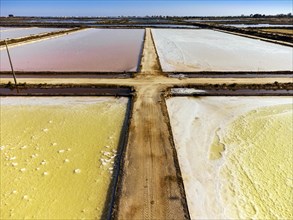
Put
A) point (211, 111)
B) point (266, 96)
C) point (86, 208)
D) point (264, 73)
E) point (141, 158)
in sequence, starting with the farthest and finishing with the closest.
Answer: point (264, 73), point (266, 96), point (211, 111), point (141, 158), point (86, 208)

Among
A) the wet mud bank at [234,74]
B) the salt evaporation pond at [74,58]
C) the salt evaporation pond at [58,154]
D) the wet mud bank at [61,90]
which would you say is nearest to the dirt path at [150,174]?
the salt evaporation pond at [58,154]

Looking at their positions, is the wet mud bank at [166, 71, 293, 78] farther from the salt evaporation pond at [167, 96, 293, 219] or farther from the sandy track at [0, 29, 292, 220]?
the salt evaporation pond at [167, 96, 293, 219]

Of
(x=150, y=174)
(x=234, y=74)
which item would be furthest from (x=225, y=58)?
(x=150, y=174)

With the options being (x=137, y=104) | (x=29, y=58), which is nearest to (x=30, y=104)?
(x=137, y=104)

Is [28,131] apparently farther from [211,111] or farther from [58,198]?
[211,111]

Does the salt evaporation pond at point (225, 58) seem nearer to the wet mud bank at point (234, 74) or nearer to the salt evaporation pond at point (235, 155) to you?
the wet mud bank at point (234, 74)

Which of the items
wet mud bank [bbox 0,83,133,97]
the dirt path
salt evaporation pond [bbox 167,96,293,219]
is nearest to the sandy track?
the dirt path
